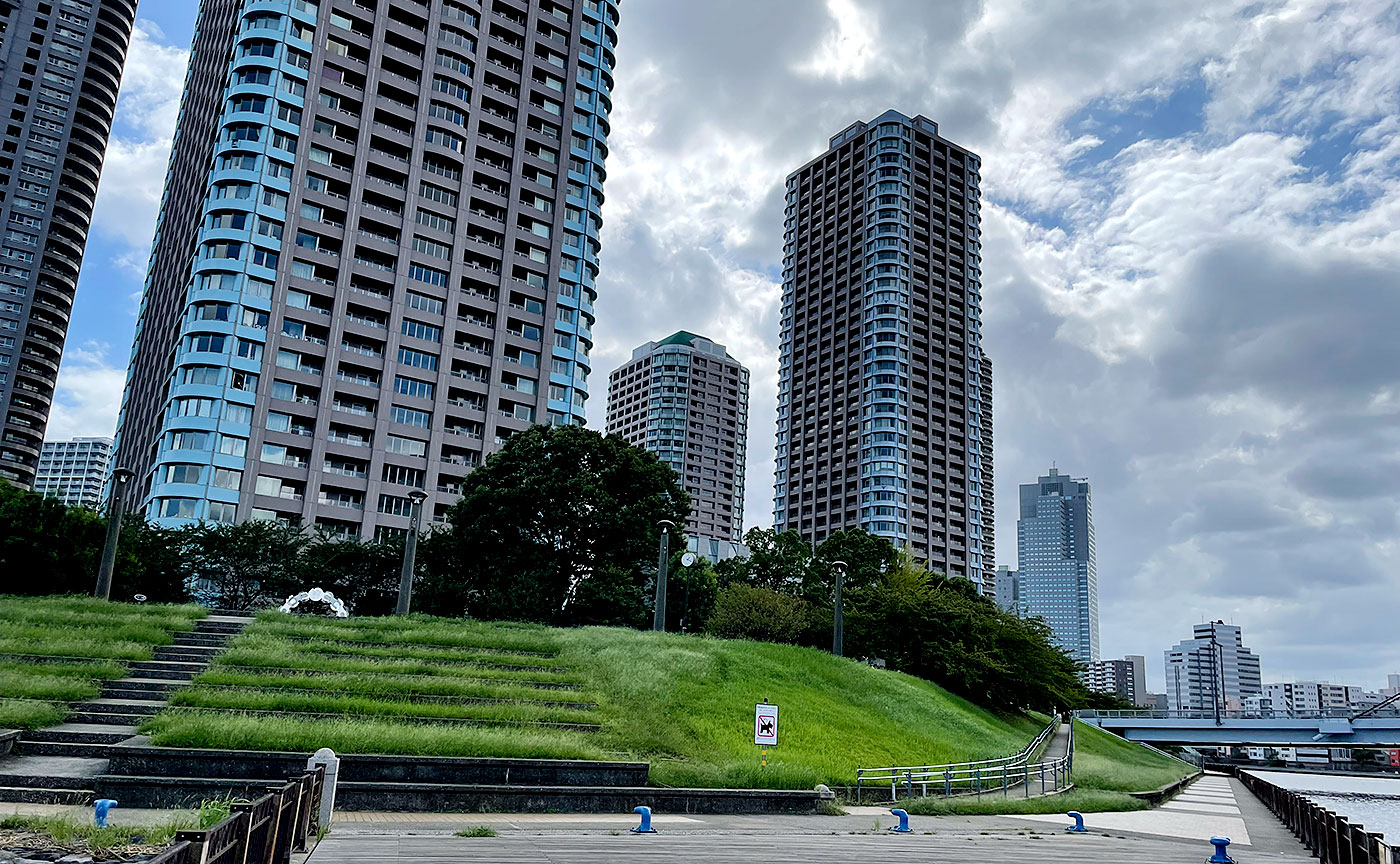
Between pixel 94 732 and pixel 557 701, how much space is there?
11.1 metres

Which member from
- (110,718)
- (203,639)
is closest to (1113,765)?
(203,639)

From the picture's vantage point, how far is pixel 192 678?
961 inches

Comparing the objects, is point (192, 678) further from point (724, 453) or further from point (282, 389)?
point (724, 453)

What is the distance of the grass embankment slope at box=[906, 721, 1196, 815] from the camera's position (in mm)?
23459

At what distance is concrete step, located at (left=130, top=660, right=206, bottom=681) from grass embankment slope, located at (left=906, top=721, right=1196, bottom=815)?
18.9 metres

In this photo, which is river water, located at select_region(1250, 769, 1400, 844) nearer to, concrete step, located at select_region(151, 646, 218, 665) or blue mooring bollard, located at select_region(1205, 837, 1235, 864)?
blue mooring bollard, located at select_region(1205, 837, 1235, 864)

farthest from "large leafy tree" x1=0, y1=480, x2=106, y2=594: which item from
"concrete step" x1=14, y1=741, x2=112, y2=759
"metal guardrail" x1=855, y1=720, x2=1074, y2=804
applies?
"metal guardrail" x1=855, y1=720, x2=1074, y2=804

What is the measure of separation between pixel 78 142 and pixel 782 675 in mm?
144682

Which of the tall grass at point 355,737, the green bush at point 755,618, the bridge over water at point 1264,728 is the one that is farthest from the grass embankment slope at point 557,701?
the bridge over water at point 1264,728

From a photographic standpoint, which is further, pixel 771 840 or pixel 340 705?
pixel 340 705

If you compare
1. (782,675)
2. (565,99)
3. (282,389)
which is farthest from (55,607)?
(565,99)

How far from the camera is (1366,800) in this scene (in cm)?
7769

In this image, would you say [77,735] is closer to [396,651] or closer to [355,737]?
[355,737]

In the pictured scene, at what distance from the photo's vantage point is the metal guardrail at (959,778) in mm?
24891
